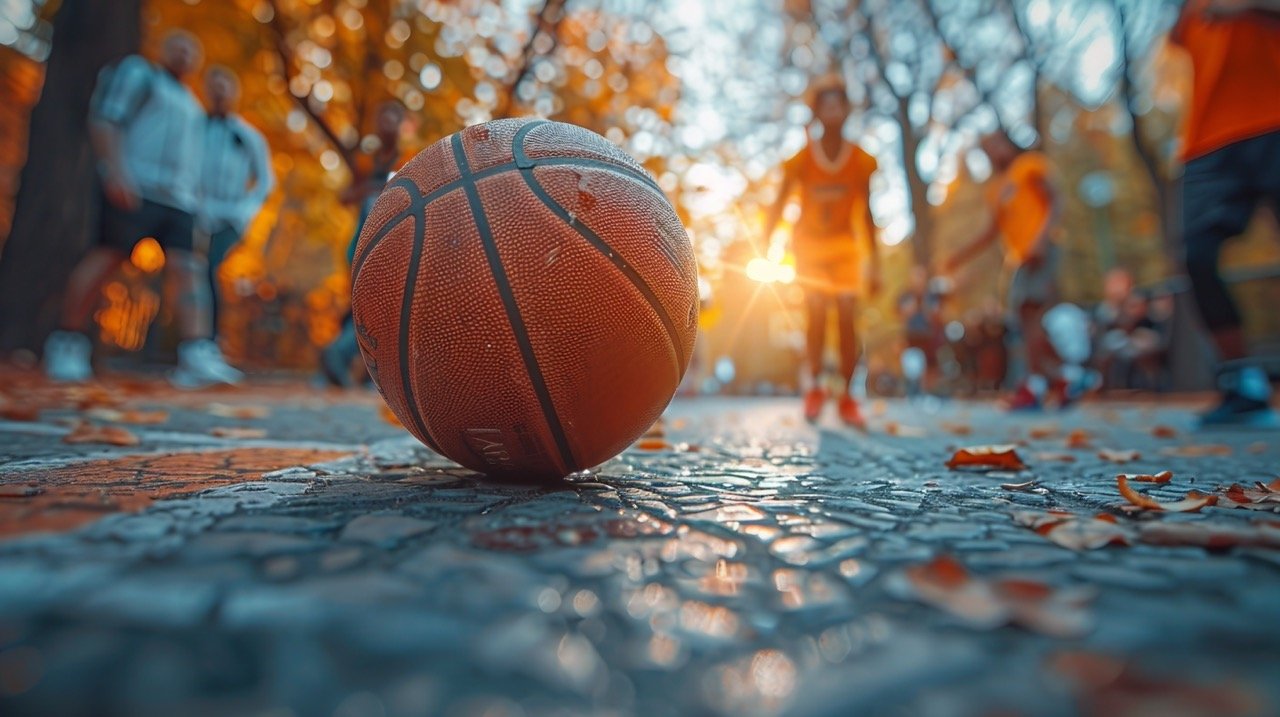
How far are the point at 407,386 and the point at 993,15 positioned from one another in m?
20.3

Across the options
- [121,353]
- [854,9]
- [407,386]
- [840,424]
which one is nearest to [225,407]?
[407,386]

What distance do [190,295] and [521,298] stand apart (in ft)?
21.1

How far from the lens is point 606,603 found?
3.59 feet

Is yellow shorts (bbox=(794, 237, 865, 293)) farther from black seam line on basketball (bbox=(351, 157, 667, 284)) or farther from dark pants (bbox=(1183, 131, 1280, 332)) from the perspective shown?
black seam line on basketball (bbox=(351, 157, 667, 284))

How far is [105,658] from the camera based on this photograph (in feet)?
2.86

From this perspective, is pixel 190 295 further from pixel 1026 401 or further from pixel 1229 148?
pixel 1026 401

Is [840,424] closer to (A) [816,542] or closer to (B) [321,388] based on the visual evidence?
(A) [816,542]

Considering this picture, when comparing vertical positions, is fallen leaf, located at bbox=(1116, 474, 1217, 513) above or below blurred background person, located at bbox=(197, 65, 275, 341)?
below

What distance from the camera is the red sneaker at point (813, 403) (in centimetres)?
632

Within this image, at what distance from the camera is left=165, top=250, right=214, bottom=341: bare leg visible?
6750mm

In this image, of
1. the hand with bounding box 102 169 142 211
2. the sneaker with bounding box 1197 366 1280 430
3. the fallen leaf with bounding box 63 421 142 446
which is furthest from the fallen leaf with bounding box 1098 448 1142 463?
the hand with bounding box 102 169 142 211

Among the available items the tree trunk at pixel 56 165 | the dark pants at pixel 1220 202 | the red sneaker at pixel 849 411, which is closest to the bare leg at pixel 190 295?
the tree trunk at pixel 56 165

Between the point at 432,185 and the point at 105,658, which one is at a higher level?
the point at 432,185

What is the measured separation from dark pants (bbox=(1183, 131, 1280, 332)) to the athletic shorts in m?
2.73
